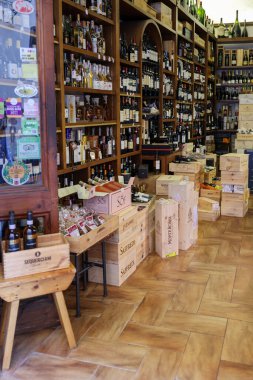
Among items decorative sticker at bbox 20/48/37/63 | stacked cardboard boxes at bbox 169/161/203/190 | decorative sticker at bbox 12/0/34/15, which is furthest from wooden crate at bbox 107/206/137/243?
stacked cardboard boxes at bbox 169/161/203/190

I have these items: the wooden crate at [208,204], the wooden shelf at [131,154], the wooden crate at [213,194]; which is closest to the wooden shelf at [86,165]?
the wooden shelf at [131,154]

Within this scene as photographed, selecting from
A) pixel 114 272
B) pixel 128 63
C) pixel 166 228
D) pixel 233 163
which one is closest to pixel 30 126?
pixel 114 272

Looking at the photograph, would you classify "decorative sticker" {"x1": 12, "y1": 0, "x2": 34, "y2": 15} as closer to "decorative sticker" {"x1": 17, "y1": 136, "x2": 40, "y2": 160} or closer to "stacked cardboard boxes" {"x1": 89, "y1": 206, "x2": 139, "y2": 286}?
"decorative sticker" {"x1": 17, "y1": 136, "x2": 40, "y2": 160}

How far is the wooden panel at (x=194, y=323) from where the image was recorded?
9.07 feet

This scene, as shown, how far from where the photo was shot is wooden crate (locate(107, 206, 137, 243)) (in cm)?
339

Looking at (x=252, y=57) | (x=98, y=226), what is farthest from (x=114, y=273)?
(x=252, y=57)

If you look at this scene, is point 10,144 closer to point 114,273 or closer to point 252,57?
point 114,273

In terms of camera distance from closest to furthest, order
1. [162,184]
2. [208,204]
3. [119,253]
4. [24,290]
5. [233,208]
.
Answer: [24,290] → [119,253] → [162,184] → [208,204] → [233,208]

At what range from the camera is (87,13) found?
155 inches

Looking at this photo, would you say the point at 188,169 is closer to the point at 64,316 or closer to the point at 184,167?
the point at 184,167

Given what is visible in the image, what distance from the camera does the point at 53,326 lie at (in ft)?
9.28

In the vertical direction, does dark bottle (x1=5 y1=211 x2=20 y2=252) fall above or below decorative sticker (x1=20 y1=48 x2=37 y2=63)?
below

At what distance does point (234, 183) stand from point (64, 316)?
3644 mm

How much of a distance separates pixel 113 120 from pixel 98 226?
1.85 meters
